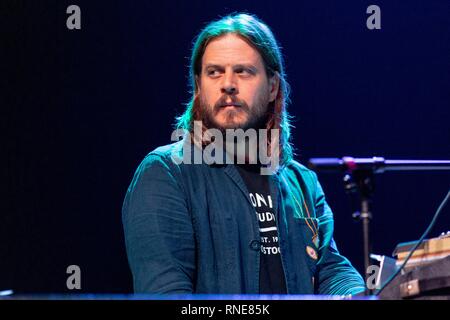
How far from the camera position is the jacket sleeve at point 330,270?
9.68ft

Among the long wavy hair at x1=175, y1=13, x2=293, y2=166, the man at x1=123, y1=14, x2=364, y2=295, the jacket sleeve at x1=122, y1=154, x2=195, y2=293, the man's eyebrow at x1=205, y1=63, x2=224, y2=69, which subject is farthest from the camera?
the long wavy hair at x1=175, y1=13, x2=293, y2=166

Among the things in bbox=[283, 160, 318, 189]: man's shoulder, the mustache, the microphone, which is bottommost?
bbox=[283, 160, 318, 189]: man's shoulder

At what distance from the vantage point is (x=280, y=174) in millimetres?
3082

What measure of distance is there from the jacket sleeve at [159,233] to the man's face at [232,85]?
0.38 metres

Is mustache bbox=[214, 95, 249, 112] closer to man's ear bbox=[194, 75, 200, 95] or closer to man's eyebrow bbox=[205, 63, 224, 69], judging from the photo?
man's eyebrow bbox=[205, 63, 224, 69]

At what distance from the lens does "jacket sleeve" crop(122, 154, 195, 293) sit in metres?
2.47

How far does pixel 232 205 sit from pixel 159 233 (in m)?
0.37

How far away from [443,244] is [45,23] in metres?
2.39

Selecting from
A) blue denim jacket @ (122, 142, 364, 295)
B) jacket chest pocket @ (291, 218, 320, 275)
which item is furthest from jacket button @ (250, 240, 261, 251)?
jacket chest pocket @ (291, 218, 320, 275)

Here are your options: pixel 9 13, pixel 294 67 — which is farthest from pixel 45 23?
pixel 294 67

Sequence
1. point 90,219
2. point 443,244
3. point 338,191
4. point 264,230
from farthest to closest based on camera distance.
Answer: point 338,191, point 90,219, point 264,230, point 443,244

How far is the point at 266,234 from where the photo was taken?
2.79 meters

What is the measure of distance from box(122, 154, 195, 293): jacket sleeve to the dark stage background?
99 centimetres

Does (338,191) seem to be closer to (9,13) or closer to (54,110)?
(54,110)
